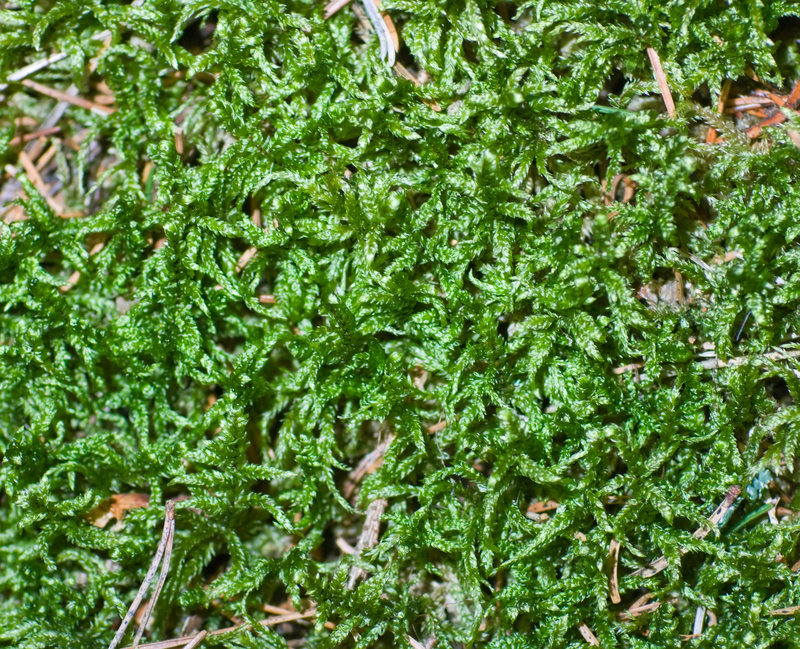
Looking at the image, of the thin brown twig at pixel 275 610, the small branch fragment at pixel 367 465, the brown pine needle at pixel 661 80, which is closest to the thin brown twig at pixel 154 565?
the thin brown twig at pixel 275 610

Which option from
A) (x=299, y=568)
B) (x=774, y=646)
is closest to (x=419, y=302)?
(x=299, y=568)

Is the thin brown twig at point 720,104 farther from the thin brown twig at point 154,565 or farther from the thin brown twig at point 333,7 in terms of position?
the thin brown twig at point 154,565

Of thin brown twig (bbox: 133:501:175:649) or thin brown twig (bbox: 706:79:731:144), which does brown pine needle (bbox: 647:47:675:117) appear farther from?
thin brown twig (bbox: 133:501:175:649)

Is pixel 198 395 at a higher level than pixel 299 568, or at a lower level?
higher

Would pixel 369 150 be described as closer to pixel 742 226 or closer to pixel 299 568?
pixel 742 226

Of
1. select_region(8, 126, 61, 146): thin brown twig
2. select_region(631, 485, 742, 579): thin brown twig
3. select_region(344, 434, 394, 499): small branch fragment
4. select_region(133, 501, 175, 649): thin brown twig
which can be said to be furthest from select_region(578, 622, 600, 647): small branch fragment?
select_region(8, 126, 61, 146): thin brown twig

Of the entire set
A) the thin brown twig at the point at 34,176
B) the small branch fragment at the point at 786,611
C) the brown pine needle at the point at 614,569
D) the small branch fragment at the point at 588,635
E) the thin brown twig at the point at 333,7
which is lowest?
the small branch fragment at the point at 786,611

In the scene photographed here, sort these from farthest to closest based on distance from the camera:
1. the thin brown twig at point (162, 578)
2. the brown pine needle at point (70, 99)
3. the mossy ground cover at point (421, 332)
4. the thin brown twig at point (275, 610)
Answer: the brown pine needle at point (70, 99) < the thin brown twig at point (275, 610) < the thin brown twig at point (162, 578) < the mossy ground cover at point (421, 332)
